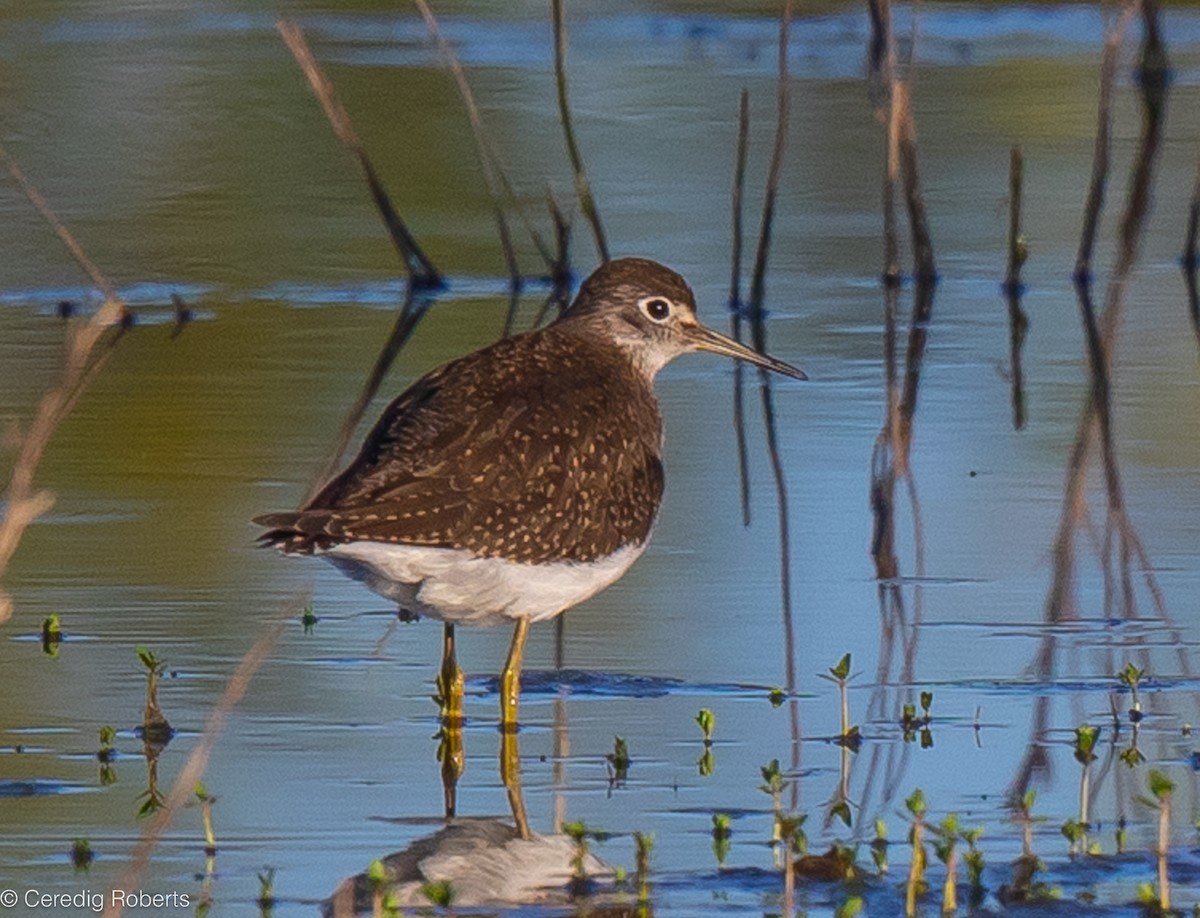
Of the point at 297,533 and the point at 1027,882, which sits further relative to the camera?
the point at 297,533

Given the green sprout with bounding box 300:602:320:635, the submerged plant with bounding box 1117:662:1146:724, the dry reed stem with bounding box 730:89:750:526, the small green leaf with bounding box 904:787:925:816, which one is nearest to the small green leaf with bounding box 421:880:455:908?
the small green leaf with bounding box 904:787:925:816

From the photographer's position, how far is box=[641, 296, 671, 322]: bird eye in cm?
734

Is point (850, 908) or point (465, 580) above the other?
point (465, 580)

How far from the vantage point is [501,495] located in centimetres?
617

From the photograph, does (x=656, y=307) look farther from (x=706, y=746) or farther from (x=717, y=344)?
(x=706, y=746)

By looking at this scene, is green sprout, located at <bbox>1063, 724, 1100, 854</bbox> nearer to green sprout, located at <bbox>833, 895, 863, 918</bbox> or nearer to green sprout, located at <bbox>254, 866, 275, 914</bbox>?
green sprout, located at <bbox>833, 895, 863, 918</bbox>

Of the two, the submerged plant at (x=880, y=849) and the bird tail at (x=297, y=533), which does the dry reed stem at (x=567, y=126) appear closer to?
the bird tail at (x=297, y=533)

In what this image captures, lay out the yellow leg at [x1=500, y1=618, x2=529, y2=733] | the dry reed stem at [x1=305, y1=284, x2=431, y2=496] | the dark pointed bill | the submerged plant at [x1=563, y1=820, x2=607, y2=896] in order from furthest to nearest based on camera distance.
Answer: the dry reed stem at [x1=305, y1=284, x2=431, y2=496] → the dark pointed bill → the yellow leg at [x1=500, y1=618, x2=529, y2=733] → the submerged plant at [x1=563, y1=820, x2=607, y2=896]

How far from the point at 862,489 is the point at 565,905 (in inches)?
145

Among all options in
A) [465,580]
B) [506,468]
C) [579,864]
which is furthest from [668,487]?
[579,864]

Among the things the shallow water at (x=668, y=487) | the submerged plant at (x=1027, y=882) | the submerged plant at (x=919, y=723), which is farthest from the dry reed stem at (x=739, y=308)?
the submerged plant at (x=1027, y=882)

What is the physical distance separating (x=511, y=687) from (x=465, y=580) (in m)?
0.29

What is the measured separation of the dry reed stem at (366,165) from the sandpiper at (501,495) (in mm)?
3938

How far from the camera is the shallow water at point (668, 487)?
5.54m
